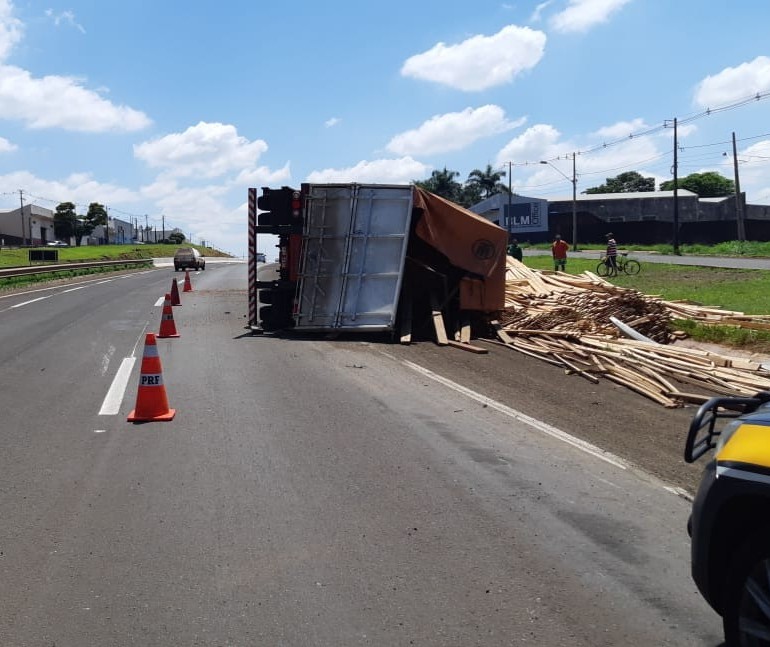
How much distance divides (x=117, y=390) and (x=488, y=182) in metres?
82.3

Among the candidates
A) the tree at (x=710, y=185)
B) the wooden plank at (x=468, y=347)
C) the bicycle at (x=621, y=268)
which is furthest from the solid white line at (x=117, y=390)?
the tree at (x=710, y=185)

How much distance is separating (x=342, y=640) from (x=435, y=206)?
1223cm

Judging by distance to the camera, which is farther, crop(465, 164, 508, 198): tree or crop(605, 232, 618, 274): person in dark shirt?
crop(465, 164, 508, 198): tree

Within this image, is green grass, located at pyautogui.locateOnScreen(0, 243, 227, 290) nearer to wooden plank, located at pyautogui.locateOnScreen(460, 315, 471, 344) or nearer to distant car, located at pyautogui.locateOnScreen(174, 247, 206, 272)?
distant car, located at pyautogui.locateOnScreen(174, 247, 206, 272)

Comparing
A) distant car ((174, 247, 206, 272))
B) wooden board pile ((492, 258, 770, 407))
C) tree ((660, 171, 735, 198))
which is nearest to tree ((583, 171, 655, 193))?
tree ((660, 171, 735, 198))

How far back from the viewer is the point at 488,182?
89.3m

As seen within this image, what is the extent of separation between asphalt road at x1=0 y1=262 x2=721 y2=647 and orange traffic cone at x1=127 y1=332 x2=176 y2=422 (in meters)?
0.19

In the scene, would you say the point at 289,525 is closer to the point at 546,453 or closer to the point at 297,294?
the point at 546,453

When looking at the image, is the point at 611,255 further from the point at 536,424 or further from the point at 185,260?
the point at 185,260

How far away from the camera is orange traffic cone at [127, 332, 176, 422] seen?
27.7 ft

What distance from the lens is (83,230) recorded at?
389 ft

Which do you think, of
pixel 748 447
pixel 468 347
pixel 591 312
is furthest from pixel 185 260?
pixel 748 447

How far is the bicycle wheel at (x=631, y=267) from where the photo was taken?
107ft

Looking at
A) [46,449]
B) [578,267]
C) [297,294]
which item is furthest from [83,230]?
[46,449]
